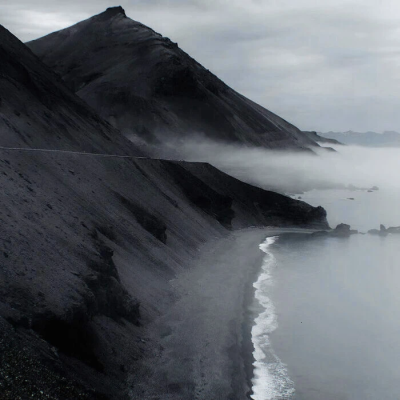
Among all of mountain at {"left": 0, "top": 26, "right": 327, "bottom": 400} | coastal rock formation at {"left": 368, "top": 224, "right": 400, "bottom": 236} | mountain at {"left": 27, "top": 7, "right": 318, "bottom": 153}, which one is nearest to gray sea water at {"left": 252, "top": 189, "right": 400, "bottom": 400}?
mountain at {"left": 0, "top": 26, "right": 327, "bottom": 400}

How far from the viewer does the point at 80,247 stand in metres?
24.8

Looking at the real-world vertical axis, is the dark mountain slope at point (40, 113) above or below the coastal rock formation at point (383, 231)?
above

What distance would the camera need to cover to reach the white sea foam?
70.6 feet

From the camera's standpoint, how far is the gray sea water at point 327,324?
73.6 ft

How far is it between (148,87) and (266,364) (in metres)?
93.4

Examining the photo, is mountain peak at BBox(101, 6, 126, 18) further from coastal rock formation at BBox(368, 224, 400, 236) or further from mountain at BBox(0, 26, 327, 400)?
coastal rock formation at BBox(368, 224, 400, 236)

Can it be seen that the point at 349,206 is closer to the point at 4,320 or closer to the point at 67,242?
the point at 67,242

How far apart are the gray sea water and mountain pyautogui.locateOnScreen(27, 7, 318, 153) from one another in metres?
50.3

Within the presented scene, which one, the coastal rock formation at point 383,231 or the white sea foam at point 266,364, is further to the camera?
the coastal rock formation at point 383,231

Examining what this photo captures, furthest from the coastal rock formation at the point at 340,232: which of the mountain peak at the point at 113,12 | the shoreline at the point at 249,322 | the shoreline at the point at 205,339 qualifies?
the mountain peak at the point at 113,12

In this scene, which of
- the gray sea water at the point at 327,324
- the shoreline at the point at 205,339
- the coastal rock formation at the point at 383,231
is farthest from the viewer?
the coastal rock formation at the point at 383,231

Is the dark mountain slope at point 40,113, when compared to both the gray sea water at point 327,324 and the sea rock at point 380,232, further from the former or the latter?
the sea rock at point 380,232

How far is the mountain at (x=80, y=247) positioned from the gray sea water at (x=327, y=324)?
1996 mm

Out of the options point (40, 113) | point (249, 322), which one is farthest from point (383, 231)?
point (249, 322)
